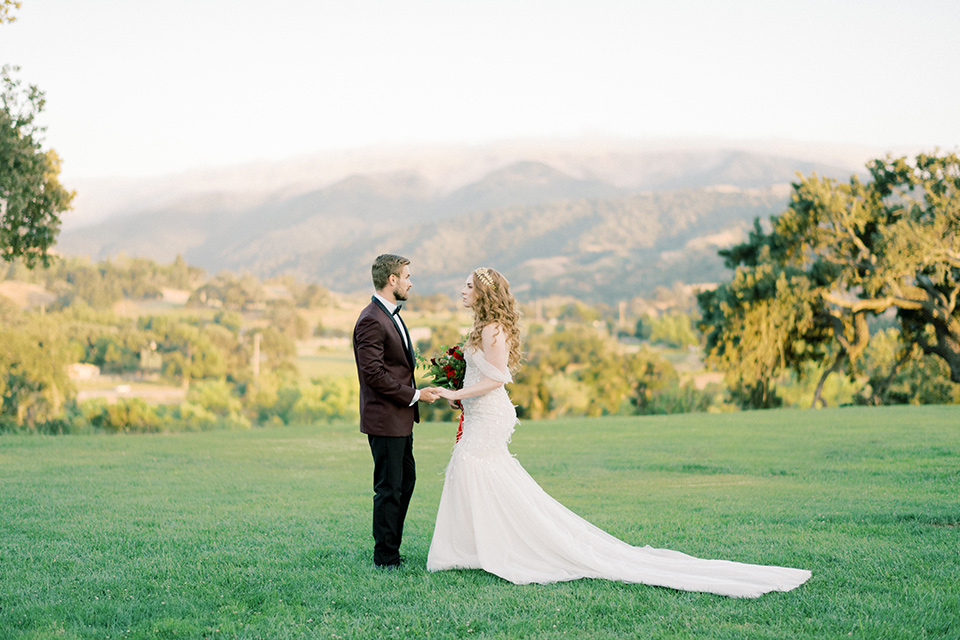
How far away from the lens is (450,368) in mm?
7367

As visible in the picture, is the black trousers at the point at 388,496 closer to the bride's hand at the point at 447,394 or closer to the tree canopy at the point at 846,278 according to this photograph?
the bride's hand at the point at 447,394

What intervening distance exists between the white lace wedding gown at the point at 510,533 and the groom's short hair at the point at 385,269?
100 cm

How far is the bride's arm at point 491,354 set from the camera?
23.0 ft

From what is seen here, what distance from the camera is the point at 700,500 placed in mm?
10805

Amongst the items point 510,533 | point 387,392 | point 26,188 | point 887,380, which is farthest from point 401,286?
point 887,380

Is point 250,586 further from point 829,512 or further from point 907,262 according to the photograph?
point 907,262

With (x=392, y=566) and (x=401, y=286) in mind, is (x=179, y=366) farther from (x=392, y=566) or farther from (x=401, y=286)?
(x=401, y=286)

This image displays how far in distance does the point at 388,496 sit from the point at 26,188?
55.7ft

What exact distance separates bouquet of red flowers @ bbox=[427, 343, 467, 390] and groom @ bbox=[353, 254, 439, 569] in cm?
34

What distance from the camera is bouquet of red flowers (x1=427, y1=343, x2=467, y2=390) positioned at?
7367mm

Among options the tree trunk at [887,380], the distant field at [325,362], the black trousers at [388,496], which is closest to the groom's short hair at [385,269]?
the black trousers at [388,496]

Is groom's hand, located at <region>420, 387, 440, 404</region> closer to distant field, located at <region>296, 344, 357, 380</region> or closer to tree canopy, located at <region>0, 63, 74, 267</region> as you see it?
tree canopy, located at <region>0, 63, 74, 267</region>

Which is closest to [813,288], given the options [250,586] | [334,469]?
[334,469]

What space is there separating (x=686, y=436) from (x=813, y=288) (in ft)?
57.0
